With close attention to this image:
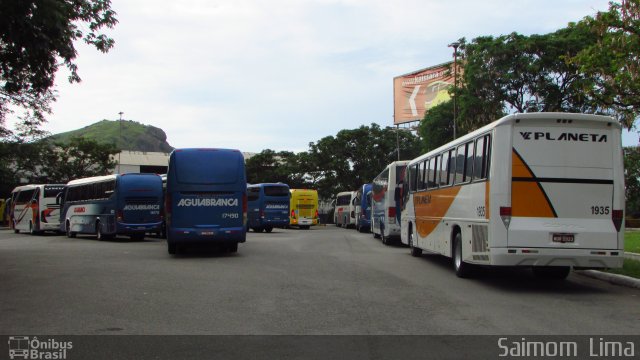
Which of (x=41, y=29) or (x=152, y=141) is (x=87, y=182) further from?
(x=152, y=141)

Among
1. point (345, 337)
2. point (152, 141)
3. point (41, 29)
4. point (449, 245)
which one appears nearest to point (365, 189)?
point (449, 245)

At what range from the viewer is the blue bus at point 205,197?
55.5ft

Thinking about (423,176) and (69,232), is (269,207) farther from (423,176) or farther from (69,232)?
(423,176)

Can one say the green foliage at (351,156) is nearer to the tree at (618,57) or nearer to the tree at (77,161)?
the tree at (77,161)

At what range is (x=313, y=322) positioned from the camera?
7.59 meters

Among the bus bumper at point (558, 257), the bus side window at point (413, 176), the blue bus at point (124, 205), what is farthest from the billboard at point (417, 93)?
the bus bumper at point (558, 257)

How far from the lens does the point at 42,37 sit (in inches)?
400

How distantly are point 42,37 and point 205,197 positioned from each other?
764cm

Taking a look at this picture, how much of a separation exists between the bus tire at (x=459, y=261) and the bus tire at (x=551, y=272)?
1344 millimetres

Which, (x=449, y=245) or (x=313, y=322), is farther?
(x=449, y=245)

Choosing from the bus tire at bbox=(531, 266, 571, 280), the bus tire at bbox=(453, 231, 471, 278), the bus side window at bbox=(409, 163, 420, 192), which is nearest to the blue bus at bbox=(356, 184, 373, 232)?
the bus side window at bbox=(409, 163, 420, 192)

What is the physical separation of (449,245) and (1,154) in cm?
3696

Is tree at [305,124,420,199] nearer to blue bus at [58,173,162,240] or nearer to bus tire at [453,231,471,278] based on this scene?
blue bus at [58,173,162,240]
